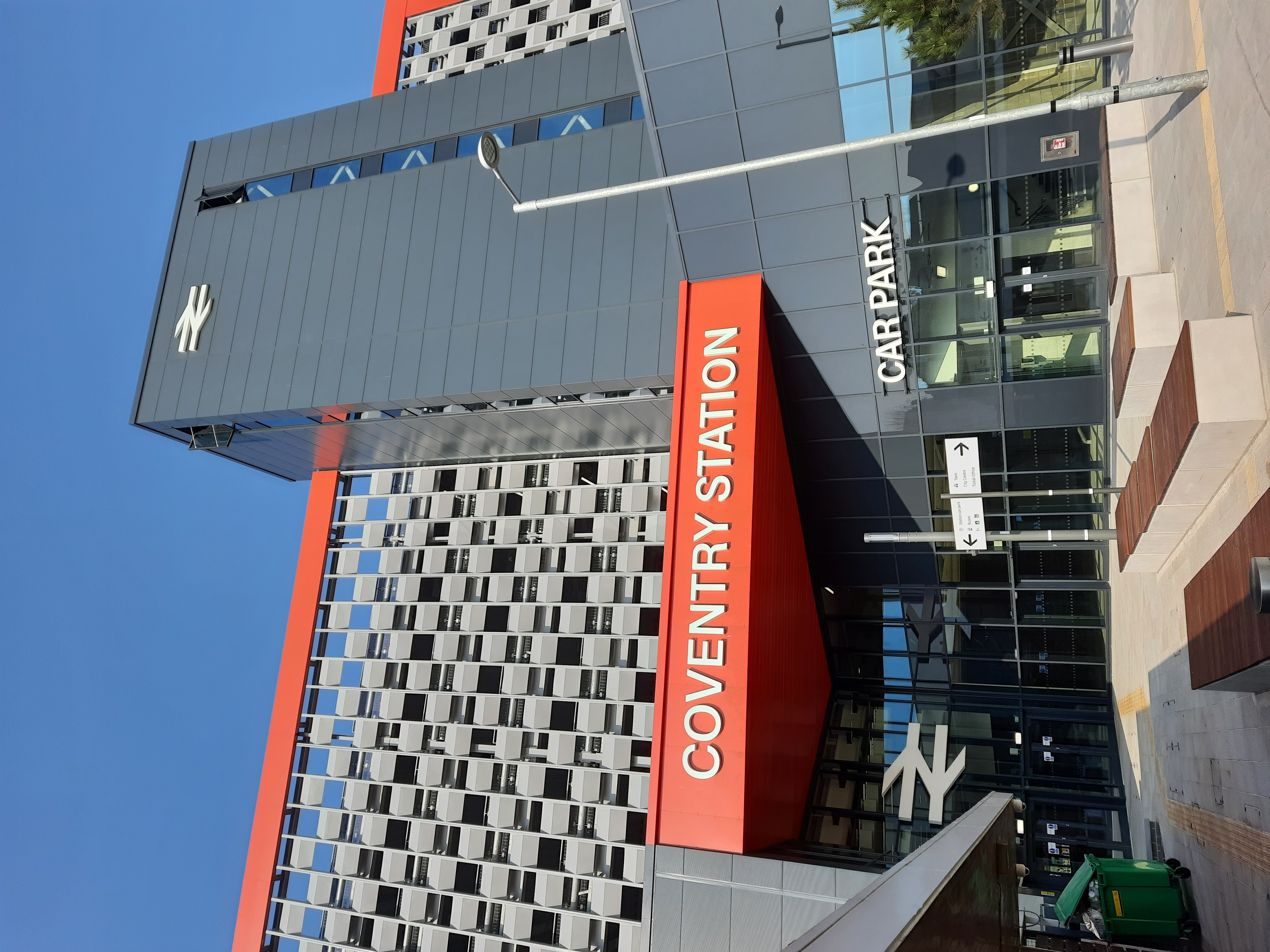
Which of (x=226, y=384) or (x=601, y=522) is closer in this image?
(x=601, y=522)

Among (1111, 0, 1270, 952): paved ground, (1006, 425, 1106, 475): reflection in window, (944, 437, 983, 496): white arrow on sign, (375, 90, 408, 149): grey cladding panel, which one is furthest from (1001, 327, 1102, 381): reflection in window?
(375, 90, 408, 149): grey cladding panel

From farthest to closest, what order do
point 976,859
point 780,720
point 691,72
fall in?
point 780,720 < point 691,72 < point 976,859

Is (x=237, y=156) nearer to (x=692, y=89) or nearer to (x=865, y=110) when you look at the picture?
(x=692, y=89)

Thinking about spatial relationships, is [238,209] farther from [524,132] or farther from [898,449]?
[898,449]

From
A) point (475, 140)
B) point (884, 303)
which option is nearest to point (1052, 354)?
point (884, 303)

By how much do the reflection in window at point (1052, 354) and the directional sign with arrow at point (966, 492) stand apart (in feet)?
Result: 12.6

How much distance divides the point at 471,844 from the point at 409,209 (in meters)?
22.8

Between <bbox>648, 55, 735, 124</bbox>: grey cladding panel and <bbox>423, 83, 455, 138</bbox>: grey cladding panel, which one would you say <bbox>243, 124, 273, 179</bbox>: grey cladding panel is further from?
<bbox>648, 55, 735, 124</bbox>: grey cladding panel

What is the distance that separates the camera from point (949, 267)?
2042 cm

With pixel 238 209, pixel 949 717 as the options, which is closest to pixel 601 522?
pixel 949 717

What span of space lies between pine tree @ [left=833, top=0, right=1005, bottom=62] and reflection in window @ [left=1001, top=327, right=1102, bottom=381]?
682 centimetres

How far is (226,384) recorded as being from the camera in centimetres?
3284

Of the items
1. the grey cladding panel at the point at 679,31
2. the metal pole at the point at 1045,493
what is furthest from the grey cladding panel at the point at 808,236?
the metal pole at the point at 1045,493

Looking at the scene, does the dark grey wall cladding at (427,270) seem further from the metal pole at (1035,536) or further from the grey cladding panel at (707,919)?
the grey cladding panel at (707,919)
